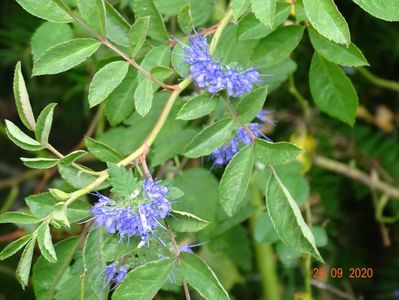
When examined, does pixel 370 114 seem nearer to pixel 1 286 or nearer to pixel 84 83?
pixel 84 83

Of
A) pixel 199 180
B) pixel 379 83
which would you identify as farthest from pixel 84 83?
pixel 379 83

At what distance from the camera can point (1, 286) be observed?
148 centimetres

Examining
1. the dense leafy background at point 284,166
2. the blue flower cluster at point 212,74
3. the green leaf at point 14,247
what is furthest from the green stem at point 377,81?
the green leaf at point 14,247

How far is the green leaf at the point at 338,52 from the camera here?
0.75 m

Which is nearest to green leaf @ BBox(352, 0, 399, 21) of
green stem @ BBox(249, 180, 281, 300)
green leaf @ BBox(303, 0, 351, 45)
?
green leaf @ BBox(303, 0, 351, 45)

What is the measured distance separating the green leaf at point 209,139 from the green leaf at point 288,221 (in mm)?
68

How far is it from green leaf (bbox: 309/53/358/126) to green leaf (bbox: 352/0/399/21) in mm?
150

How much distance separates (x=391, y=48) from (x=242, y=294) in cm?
57

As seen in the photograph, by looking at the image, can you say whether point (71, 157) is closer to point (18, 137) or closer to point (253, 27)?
point (18, 137)

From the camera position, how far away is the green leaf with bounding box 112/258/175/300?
2.15 feet

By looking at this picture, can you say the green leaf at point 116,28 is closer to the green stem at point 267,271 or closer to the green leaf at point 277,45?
the green leaf at point 277,45

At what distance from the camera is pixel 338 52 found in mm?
770

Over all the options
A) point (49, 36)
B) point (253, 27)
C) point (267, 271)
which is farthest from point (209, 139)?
point (267, 271)

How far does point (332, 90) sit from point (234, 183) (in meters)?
0.21
